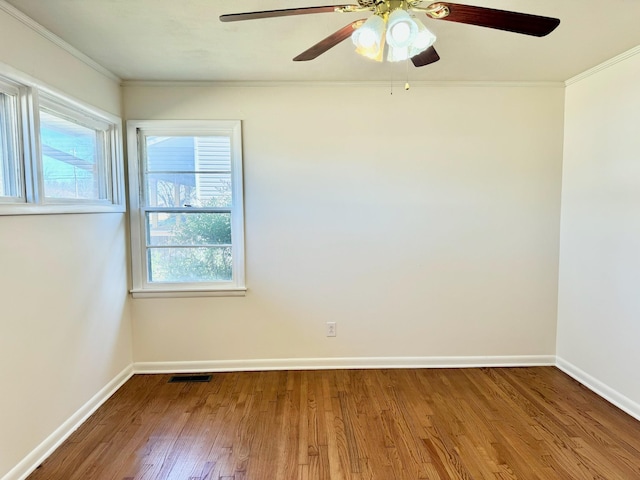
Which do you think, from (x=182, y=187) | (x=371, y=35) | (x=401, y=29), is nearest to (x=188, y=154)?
(x=182, y=187)

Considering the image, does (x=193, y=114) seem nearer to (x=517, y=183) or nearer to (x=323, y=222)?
(x=323, y=222)

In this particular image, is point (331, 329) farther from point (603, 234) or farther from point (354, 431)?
point (603, 234)

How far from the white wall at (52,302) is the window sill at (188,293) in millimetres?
210

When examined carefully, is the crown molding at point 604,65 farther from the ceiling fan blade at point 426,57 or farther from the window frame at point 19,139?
the window frame at point 19,139

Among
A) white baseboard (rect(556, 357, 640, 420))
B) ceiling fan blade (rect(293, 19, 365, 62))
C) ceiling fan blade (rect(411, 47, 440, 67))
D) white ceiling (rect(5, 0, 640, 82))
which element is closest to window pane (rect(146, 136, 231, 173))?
white ceiling (rect(5, 0, 640, 82))

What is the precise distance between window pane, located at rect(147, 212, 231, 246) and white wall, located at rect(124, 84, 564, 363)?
272 millimetres

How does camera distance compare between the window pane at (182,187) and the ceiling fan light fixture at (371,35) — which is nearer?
the ceiling fan light fixture at (371,35)

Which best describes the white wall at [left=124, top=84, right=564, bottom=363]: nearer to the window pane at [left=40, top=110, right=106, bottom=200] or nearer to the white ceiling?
the white ceiling

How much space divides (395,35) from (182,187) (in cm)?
216

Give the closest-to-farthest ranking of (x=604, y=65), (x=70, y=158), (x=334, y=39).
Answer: (x=334, y=39) < (x=70, y=158) < (x=604, y=65)

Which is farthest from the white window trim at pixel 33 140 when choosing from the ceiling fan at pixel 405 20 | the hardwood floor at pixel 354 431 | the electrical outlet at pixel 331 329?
the electrical outlet at pixel 331 329

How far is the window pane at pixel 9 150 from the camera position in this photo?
1835mm

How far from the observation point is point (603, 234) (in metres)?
2.57

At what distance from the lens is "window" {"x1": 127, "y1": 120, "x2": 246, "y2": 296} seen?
289 cm
